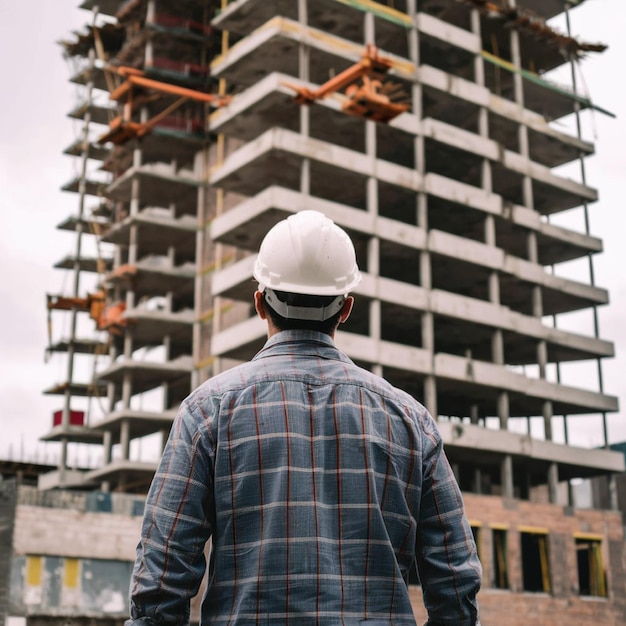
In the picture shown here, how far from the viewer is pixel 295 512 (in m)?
2.72

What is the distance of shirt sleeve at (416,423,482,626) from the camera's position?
2904 mm

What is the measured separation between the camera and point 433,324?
51.8 m

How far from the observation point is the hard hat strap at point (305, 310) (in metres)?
3.06

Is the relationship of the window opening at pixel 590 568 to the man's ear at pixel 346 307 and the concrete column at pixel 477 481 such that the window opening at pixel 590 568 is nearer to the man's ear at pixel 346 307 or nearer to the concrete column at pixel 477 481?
the concrete column at pixel 477 481

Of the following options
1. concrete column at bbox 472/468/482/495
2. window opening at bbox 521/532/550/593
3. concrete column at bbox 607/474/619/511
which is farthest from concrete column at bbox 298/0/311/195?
concrete column at bbox 607/474/619/511

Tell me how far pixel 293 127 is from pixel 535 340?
1652 cm

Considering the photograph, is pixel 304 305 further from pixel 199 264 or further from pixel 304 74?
pixel 199 264

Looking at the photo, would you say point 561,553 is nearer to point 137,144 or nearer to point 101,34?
point 137,144

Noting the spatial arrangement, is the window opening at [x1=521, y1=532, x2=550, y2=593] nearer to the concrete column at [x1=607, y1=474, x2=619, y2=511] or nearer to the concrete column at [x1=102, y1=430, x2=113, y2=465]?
the concrete column at [x1=607, y1=474, x2=619, y2=511]

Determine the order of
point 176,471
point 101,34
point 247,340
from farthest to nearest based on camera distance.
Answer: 1. point 101,34
2. point 247,340
3. point 176,471

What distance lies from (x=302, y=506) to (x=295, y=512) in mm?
24

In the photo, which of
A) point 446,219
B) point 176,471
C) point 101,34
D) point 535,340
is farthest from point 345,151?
point 176,471

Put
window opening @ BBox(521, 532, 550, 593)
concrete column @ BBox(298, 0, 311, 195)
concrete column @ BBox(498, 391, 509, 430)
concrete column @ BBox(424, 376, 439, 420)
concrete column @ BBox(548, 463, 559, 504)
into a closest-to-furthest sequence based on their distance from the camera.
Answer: concrete column @ BBox(298, 0, 311, 195)
concrete column @ BBox(424, 376, 439, 420)
window opening @ BBox(521, 532, 550, 593)
concrete column @ BBox(498, 391, 509, 430)
concrete column @ BBox(548, 463, 559, 504)

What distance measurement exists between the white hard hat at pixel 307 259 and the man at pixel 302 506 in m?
0.19
